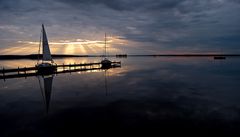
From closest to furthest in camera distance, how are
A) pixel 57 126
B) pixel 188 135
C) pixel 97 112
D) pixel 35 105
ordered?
pixel 188 135, pixel 57 126, pixel 97 112, pixel 35 105

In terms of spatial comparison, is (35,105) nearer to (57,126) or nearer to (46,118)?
(46,118)

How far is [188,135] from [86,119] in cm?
657

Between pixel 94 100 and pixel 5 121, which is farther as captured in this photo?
pixel 94 100

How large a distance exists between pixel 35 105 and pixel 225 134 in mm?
14748

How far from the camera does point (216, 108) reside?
1477cm

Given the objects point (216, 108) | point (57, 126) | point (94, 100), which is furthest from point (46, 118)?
point (216, 108)

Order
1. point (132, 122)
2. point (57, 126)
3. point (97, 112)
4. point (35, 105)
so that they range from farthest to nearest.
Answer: point (35, 105) < point (97, 112) < point (132, 122) < point (57, 126)

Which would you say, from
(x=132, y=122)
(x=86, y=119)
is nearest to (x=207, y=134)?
(x=132, y=122)

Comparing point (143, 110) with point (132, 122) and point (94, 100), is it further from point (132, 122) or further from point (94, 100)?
point (94, 100)

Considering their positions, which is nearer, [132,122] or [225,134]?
[225,134]

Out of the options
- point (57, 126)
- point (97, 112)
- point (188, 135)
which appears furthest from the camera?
point (97, 112)

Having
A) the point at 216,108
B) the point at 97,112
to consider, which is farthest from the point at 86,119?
the point at 216,108

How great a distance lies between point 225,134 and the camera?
9.66 metres

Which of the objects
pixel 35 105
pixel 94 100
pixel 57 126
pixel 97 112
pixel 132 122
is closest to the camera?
pixel 57 126
